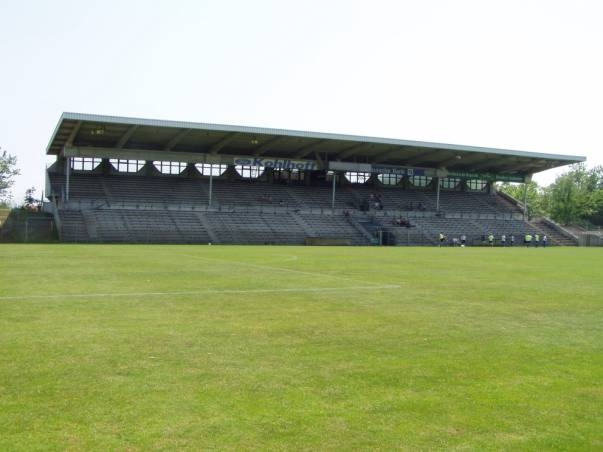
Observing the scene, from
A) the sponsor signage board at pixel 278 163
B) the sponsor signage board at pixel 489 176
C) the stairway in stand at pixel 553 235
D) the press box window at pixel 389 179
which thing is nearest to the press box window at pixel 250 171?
the sponsor signage board at pixel 278 163

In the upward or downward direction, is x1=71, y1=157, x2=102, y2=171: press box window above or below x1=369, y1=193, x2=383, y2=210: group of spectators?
above

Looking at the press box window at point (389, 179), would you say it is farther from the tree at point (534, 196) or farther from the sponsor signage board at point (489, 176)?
the tree at point (534, 196)

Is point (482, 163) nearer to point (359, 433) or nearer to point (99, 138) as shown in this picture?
point (99, 138)

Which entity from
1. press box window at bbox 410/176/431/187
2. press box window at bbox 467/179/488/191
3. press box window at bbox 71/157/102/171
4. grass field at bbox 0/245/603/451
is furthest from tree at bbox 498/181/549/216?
grass field at bbox 0/245/603/451

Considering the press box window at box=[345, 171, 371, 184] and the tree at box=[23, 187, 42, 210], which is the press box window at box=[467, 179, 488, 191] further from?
the tree at box=[23, 187, 42, 210]

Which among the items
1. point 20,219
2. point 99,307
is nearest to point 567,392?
point 99,307

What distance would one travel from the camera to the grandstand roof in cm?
5547

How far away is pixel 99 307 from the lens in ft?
36.4

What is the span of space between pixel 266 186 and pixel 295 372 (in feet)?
210

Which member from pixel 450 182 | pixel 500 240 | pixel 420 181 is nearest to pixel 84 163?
pixel 420 181

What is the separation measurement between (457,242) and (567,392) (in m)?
58.7

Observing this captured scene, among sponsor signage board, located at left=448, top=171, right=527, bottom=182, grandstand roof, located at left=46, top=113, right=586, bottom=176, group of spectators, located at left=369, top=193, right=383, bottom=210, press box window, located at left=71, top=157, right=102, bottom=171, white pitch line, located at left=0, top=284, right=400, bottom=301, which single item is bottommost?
Answer: white pitch line, located at left=0, top=284, right=400, bottom=301

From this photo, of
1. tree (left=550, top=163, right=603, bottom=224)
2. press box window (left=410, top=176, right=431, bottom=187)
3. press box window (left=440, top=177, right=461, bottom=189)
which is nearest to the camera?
press box window (left=410, top=176, right=431, bottom=187)

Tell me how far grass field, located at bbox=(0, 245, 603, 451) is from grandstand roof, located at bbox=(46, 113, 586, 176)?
1742 inches
